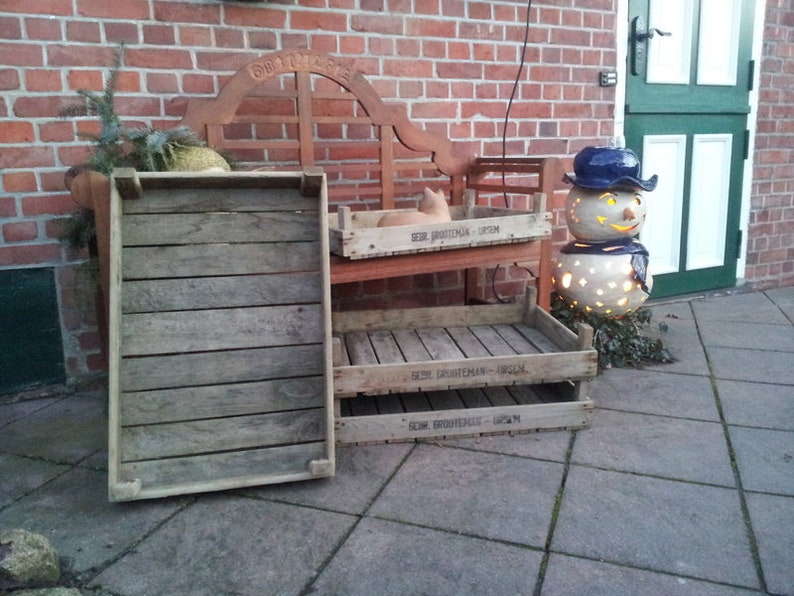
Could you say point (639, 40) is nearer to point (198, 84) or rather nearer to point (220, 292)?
point (198, 84)

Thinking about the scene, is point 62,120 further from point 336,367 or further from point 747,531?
point 747,531

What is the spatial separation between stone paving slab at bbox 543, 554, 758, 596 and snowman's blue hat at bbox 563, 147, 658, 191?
185cm

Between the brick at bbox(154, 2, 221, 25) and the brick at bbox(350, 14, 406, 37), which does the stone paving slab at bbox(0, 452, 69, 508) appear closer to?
the brick at bbox(154, 2, 221, 25)

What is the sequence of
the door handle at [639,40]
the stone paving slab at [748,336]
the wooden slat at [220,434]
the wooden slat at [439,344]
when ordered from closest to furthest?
the wooden slat at [220,434] < the wooden slat at [439,344] < the stone paving slab at [748,336] < the door handle at [639,40]

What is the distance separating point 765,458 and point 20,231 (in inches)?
113

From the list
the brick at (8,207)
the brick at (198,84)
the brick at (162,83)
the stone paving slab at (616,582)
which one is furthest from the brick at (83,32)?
the stone paving slab at (616,582)

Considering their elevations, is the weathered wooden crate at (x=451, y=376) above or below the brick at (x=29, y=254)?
below

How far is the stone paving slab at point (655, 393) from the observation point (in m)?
2.50

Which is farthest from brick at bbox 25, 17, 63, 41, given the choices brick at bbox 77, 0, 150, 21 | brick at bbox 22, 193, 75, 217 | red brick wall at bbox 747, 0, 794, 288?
red brick wall at bbox 747, 0, 794, 288

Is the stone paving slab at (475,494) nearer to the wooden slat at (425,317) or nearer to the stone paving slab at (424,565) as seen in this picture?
the stone paving slab at (424,565)

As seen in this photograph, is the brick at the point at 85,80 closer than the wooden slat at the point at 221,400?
No

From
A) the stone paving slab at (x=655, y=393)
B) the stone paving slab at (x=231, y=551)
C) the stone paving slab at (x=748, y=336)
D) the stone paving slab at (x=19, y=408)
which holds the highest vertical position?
the stone paving slab at (x=231, y=551)

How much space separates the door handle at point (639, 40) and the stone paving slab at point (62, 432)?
11.1 feet

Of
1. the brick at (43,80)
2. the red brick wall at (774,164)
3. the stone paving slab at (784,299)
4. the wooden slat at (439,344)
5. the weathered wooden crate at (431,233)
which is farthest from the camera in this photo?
the red brick wall at (774,164)
